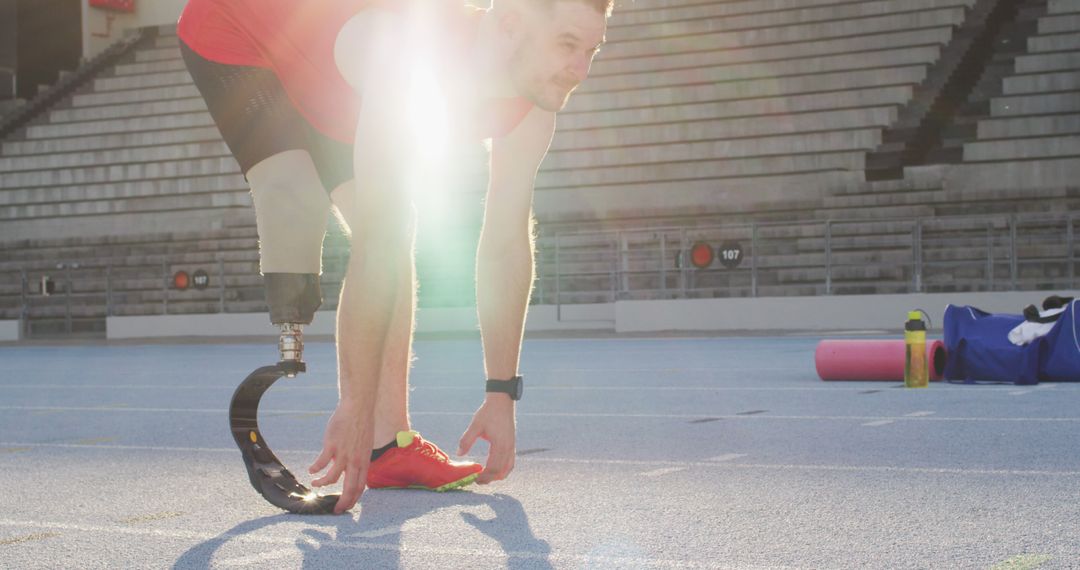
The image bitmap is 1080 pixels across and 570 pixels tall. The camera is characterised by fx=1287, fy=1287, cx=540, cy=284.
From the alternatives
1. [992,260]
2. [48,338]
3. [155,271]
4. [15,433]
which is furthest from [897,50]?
[15,433]

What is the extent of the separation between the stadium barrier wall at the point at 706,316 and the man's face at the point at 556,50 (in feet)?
42.6

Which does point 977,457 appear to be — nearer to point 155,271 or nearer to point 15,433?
point 15,433

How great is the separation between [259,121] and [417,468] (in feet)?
3.19

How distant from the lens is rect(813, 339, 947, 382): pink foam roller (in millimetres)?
7586

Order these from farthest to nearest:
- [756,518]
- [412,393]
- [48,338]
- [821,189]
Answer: [48,338] → [821,189] → [412,393] → [756,518]

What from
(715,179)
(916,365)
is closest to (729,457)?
(916,365)

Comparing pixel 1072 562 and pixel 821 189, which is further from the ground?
pixel 821 189

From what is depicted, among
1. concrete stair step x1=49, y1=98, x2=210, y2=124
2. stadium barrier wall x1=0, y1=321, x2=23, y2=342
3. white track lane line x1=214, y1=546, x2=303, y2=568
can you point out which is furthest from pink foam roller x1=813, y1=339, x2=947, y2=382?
concrete stair step x1=49, y1=98, x2=210, y2=124

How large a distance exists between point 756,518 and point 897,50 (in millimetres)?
16396

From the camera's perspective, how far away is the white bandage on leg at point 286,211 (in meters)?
3.17

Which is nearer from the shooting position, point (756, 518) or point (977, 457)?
point (756, 518)

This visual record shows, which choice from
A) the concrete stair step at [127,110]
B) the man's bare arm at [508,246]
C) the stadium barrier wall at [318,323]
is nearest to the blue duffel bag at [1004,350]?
the man's bare arm at [508,246]

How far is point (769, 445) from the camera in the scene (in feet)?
14.6

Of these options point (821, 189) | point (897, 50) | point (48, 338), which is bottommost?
point (48, 338)
